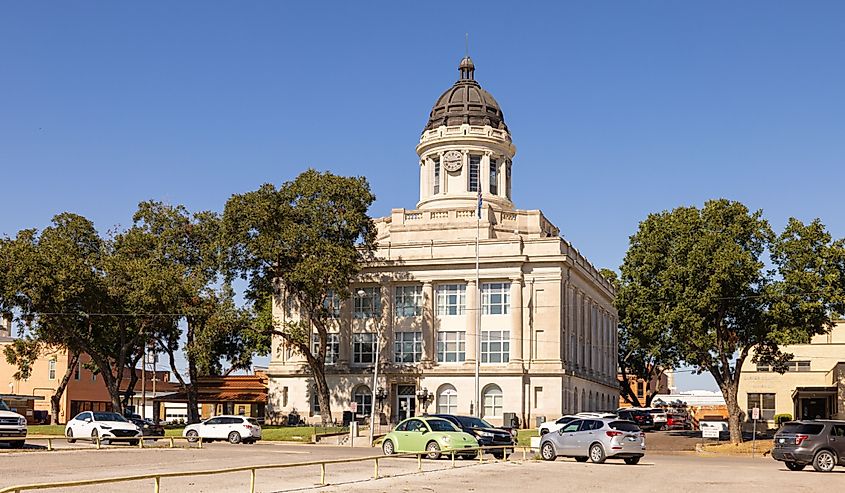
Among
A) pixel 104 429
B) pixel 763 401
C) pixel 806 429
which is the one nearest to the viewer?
pixel 806 429

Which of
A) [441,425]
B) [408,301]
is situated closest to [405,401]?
[408,301]

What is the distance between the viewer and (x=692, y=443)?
61.0m

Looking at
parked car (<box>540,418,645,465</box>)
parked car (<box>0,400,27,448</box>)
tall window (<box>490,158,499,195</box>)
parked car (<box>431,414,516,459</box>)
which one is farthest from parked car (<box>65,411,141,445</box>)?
tall window (<box>490,158,499,195</box>)

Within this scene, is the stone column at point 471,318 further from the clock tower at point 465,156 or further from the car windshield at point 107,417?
the car windshield at point 107,417

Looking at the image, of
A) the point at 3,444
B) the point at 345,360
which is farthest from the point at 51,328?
the point at 3,444

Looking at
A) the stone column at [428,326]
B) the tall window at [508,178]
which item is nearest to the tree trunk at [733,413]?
the stone column at [428,326]

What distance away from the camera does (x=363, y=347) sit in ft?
271

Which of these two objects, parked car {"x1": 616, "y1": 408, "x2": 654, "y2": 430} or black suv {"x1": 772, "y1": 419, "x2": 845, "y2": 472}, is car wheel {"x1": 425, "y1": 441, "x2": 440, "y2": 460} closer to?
black suv {"x1": 772, "y1": 419, "x2": 845, "y2": 472}

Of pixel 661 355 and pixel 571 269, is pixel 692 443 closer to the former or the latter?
pixel 661 355

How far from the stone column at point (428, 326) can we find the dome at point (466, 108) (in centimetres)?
1766

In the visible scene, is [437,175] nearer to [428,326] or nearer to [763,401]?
[428,326]

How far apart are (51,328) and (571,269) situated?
3762 cm

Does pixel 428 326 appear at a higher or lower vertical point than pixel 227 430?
higher

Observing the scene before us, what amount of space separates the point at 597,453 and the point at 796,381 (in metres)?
61.8
